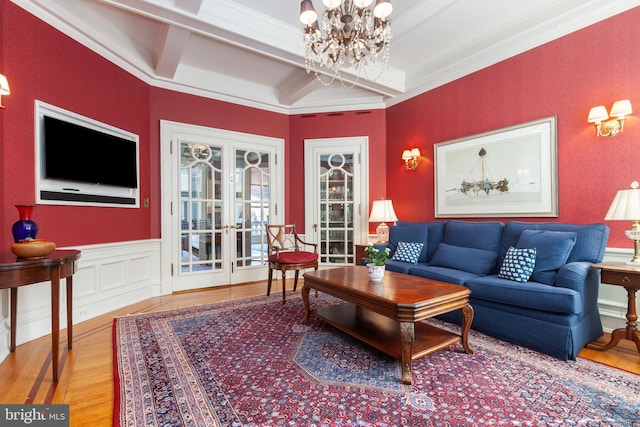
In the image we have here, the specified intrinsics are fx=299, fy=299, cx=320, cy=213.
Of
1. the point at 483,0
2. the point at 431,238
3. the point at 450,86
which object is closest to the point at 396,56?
the point at 450,86

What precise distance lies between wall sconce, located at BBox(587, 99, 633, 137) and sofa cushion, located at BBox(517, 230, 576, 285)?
3.10ft

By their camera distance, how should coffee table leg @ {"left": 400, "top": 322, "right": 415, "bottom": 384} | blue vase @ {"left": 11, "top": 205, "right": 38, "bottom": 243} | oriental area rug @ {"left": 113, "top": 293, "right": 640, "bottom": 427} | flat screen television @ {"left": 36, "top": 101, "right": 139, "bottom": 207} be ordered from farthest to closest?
flat screen television @ {"left": 36, "top": 101, "right": 139, "bottom": 207} < blue vase @ {"left": 11, "top": 205, "right": 38, "bottom": 243} < coffee table leg @ {"left": 400, "top": 322, "right": 415, "bottom": 384} < oriental area rug @ {"left": 113, "top": 293, "right": 640, "bottom": 427}

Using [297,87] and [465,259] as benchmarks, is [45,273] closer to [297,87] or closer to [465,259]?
[465,259]

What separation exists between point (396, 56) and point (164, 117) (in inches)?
127

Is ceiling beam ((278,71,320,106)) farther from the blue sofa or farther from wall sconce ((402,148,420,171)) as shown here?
the blue sofa

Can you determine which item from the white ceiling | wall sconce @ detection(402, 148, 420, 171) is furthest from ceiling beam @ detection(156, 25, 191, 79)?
wall sconce @ detection(402, 148, 420, 171)

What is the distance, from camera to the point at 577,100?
9.27 feet

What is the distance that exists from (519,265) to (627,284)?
66cm

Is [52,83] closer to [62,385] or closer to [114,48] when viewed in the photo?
[114,48]

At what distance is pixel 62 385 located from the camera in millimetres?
1872

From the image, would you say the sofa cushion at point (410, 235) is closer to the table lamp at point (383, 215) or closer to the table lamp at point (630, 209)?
Answer: the table lamp at point (383, 215)

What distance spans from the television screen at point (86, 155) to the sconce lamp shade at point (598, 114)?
4.76 meters

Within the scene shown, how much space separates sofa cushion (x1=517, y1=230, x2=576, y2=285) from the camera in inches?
99.0

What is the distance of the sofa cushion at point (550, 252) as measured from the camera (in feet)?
8.25
